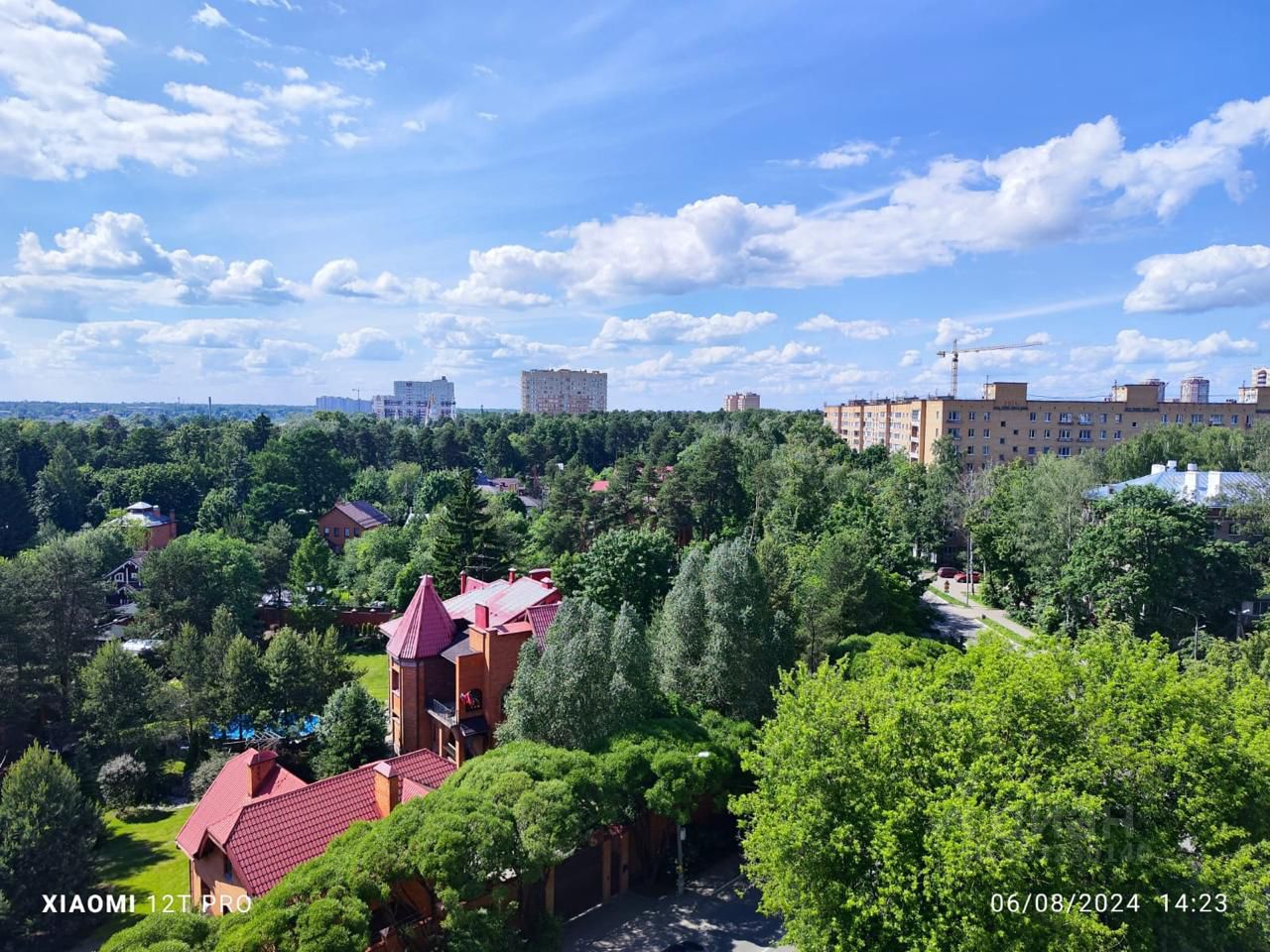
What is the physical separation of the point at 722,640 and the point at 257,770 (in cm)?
1469

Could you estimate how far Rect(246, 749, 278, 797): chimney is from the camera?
20688mm

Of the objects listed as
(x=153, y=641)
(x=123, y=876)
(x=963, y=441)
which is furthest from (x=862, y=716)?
(x=963, y=441)

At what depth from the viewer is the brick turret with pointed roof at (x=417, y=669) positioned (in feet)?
93.8

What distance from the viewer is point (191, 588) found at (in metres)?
43.1

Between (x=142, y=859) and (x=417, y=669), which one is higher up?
(x=417, y=669)

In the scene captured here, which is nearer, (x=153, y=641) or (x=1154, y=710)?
(x=1154, y=710)

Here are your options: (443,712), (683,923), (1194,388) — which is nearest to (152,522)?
(443,712)

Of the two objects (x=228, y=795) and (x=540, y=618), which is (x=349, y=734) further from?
(x=540, y=618)

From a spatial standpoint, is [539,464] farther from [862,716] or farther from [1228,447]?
[862,716]

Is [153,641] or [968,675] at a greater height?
[968,675]

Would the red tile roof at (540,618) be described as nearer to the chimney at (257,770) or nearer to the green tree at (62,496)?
the chimney at (257,770)

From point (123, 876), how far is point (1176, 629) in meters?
43.5

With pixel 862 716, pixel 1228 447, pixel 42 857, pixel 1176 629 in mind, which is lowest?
pixel 42 857

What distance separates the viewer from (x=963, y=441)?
81125 mm
